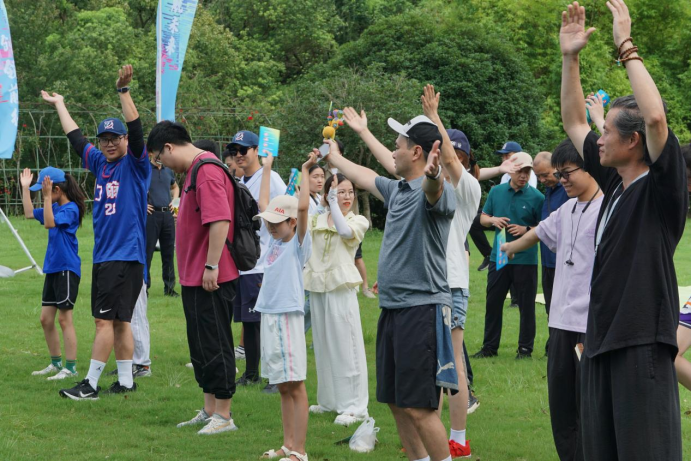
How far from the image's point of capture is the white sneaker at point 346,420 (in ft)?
21.4

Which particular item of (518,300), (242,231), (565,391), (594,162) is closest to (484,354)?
(518,300)

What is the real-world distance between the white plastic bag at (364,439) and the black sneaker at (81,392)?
91.9 inches

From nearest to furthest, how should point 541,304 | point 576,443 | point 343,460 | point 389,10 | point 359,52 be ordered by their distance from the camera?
point 576,443
point 343,460
point 541,304
point 359,52
point 389,10

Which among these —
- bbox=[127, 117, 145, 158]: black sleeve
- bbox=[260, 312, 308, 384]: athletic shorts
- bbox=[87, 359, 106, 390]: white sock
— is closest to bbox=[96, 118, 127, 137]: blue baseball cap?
bbox=[127, 117, 145, 158]: black sleeve

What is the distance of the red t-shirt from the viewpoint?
6.01 metres

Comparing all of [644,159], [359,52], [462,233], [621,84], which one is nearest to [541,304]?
[462,233]

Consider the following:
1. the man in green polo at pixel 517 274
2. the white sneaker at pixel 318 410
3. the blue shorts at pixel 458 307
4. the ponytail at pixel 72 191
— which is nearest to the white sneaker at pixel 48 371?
the ponytail at pixel 72 191

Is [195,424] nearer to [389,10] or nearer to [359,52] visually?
[359,52]

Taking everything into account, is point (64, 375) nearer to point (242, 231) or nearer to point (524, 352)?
point (242, 231)

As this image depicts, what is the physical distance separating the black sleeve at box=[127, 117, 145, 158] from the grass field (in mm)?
2001

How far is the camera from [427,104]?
5004mm

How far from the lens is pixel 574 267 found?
4.87 m

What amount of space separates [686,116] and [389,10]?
12.0 m

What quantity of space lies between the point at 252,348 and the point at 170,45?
6702mm
